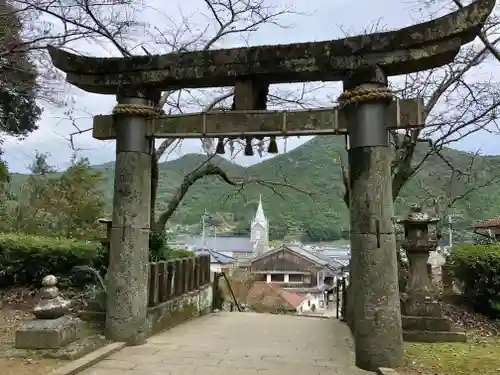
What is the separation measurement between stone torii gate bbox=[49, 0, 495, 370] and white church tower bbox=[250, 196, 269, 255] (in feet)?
121

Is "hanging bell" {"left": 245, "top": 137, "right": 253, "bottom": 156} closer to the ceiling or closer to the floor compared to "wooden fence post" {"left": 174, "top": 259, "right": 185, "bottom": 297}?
closer to the ceiling

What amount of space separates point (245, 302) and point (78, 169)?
32.1 ft

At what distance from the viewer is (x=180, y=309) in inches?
354

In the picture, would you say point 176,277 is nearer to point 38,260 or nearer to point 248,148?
point 248,148

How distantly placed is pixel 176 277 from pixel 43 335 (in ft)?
11.5

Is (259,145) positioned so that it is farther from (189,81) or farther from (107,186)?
(107,186)

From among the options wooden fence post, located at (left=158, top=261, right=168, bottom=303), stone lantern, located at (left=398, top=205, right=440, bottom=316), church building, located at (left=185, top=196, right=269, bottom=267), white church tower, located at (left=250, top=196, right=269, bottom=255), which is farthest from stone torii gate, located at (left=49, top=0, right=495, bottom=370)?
white church tower, located at (left=250, top=196, right=269, bottom=255)

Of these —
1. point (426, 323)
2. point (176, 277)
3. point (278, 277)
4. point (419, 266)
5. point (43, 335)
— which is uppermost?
point (419, 266)

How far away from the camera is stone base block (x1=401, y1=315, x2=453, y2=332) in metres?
7.25

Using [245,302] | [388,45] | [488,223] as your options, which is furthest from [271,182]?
[488,223]

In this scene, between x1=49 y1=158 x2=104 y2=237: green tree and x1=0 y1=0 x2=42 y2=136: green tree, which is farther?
x1=49 y1=158 x2=104 y2=237: green tree

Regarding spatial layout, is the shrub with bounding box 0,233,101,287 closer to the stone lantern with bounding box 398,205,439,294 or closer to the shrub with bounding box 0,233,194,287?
the shrub with bounding box 0,233,194,287

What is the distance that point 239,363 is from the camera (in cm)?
558

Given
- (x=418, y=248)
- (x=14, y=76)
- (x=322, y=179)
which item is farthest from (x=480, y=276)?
(x=14, y=76)
